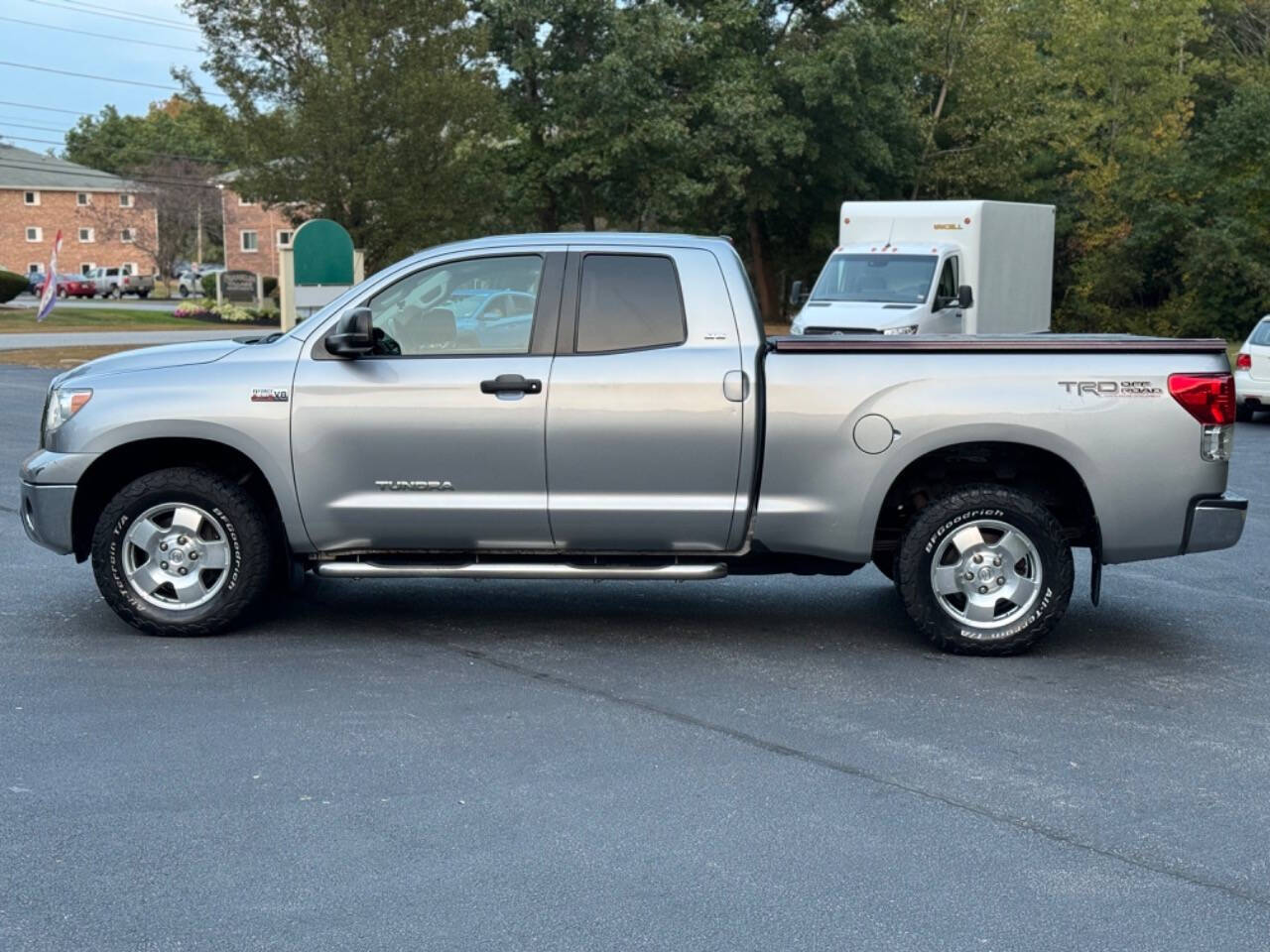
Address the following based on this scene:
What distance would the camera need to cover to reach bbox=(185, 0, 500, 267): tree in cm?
2975

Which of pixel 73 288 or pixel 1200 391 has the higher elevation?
pixel 73 288

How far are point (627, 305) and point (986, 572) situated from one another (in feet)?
7.02

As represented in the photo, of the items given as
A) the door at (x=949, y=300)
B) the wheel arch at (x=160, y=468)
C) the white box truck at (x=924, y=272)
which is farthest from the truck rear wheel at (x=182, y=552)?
the door at (x=949, y=300)

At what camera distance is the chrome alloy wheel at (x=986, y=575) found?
7.22 meters

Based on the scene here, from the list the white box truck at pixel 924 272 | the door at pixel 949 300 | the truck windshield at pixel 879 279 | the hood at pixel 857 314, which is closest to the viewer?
the hood at pixel 857 314

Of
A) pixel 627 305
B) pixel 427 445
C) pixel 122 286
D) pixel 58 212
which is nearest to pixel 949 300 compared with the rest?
pixel 627 305

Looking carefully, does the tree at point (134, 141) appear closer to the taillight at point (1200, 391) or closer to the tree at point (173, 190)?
the tree at point (173, 190)

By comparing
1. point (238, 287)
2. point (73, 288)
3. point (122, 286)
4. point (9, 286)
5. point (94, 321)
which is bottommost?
point (94, 321)

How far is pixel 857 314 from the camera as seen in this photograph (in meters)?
20.0

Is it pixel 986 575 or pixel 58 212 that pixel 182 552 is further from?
pixel 58 212

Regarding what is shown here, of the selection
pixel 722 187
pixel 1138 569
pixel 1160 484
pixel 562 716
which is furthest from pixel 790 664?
pixel 722 187

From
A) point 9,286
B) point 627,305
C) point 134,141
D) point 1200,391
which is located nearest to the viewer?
point 1200,391

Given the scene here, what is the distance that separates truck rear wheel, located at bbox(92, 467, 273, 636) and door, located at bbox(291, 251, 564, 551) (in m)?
0.37

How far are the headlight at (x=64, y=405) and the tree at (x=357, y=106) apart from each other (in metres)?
23.1
